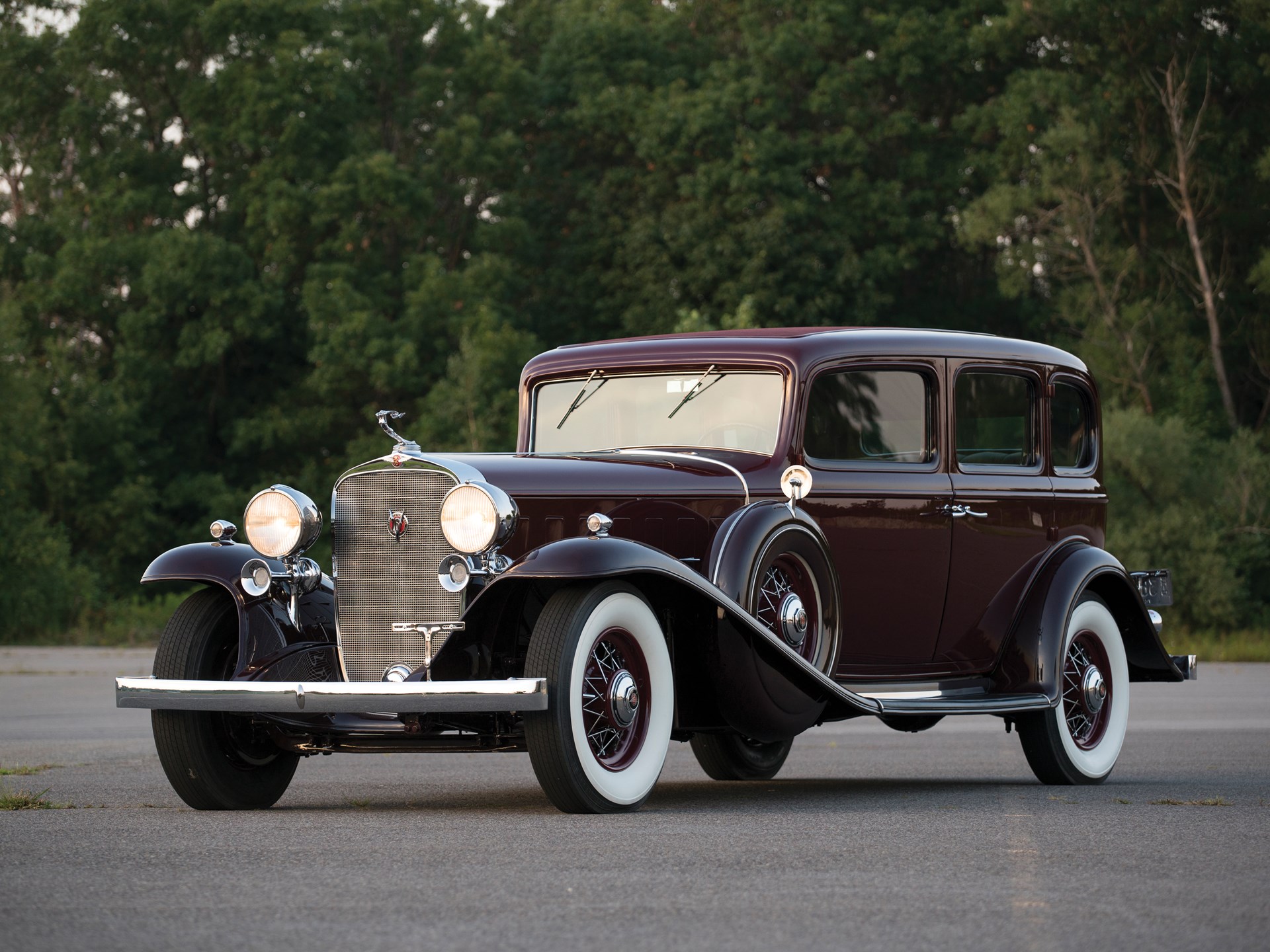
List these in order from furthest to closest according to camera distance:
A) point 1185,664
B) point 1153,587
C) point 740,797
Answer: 1. point 1153,587
2. point 1185,664
3. point 740,797

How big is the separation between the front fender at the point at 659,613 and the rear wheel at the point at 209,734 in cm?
112

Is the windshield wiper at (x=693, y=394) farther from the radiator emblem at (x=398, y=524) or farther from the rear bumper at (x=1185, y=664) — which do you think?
the rear bumper at (x=1185, y=664)

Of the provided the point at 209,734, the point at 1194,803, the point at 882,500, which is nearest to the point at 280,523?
the point at 209,734

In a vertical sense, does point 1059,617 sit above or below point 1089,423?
below

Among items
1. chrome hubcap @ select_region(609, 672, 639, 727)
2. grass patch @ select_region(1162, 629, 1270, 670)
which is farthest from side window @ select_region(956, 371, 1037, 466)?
grass patch @ select_region(1162, 629, 1270, 670)

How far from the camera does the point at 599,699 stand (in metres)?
7.48

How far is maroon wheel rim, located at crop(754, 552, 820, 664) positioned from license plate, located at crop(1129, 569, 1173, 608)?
2749 mm

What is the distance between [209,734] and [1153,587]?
5.45 metres

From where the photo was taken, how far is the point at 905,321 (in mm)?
42594

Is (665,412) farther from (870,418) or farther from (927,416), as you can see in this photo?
(927,416)

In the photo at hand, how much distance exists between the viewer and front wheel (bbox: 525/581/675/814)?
23.5 feet

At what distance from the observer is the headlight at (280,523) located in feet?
26.8

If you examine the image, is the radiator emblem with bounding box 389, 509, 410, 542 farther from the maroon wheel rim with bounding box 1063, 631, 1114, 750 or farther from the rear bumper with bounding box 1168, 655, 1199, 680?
the rear bumper with bounding box 1168, 655, 1199, 680

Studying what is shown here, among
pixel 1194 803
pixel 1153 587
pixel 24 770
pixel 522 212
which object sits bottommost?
pixel 24 770
